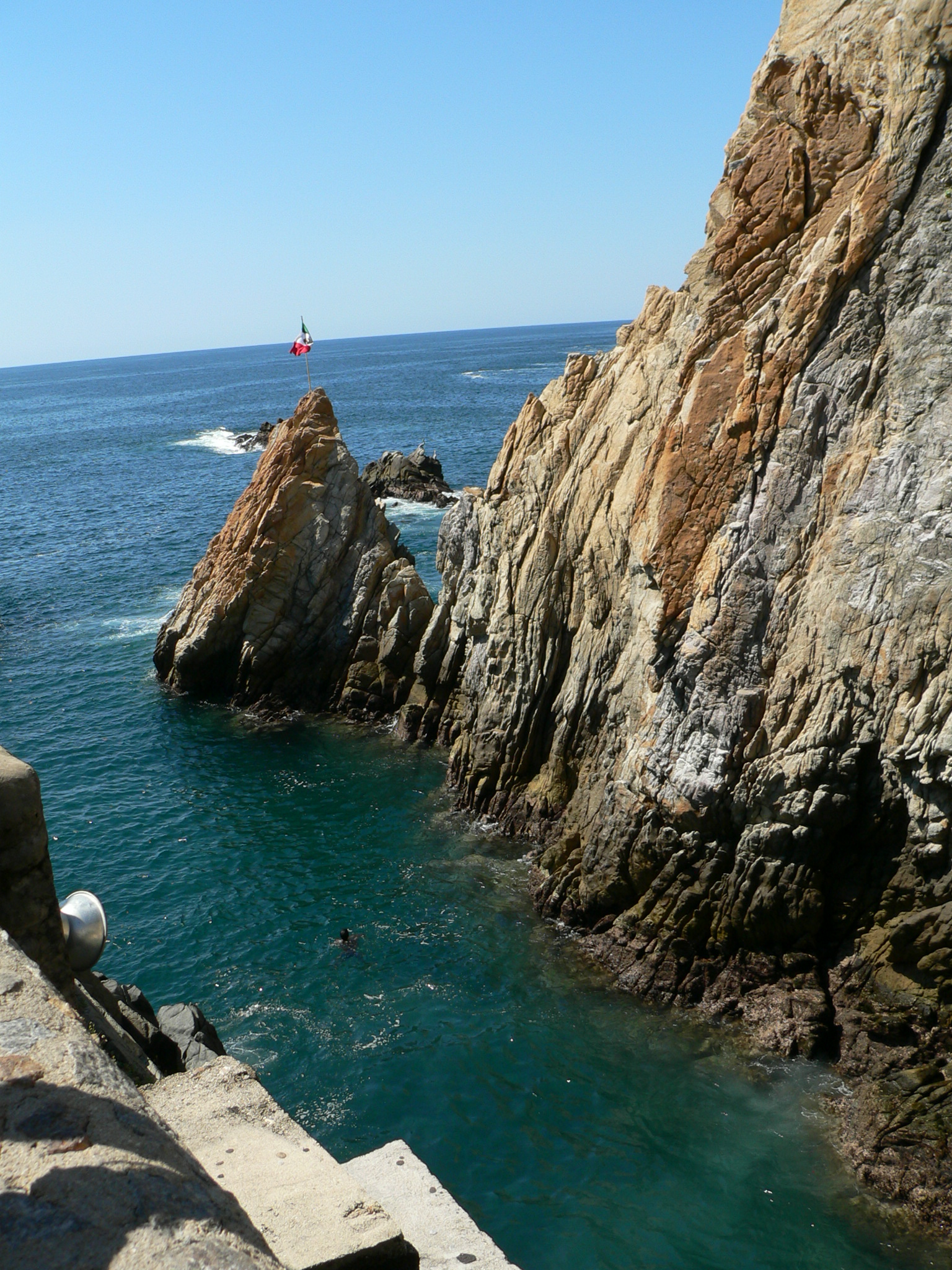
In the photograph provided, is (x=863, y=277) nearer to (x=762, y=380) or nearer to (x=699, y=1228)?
(x=762, y=380)

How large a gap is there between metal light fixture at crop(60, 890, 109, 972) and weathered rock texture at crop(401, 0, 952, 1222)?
13483 millimetres

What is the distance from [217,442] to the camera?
117750 millimetres

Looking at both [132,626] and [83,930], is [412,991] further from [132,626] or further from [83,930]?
[132,626]

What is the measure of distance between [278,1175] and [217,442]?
116383 mm

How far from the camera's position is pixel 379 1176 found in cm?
1238

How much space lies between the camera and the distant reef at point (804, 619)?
18391 millimetres

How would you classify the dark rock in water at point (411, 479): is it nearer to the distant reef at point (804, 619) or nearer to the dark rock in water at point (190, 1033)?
the distant reef at point (804, 619)

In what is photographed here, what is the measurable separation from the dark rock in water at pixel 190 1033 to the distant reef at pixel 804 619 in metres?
9.09

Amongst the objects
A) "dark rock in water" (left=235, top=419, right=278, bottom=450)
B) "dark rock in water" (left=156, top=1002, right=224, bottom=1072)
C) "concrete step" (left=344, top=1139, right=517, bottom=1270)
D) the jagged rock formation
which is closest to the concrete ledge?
"concrete step" (left=344, top=1139, right=517, bottom=1270)

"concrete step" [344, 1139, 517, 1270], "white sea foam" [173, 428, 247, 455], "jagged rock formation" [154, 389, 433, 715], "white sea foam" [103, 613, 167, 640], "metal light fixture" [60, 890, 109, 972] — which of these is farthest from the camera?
"white sea foam" [173, 428, 247, 455]

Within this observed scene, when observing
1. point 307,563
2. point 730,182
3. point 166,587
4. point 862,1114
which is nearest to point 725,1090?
point 862,1114

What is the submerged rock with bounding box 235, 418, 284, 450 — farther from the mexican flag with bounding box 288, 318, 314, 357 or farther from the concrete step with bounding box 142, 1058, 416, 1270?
the concrete step with bounding box 142, 1058, 416, 1270

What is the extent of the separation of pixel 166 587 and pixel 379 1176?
48161 millimetres

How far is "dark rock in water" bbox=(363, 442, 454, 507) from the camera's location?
7194 centimetres
